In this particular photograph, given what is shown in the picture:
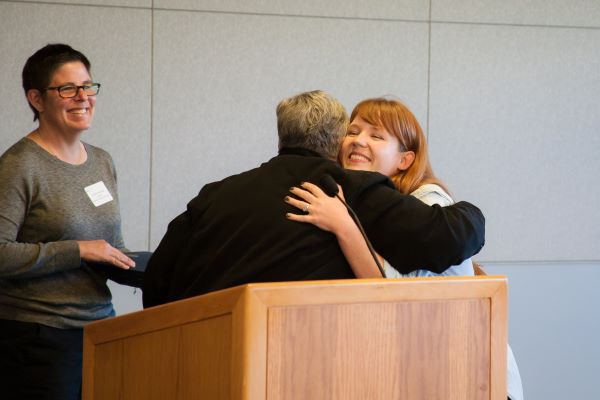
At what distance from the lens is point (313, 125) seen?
2.21 metres

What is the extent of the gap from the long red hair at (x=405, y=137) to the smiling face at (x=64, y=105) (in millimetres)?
852

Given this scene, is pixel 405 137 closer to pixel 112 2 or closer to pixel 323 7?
pixel 323 7

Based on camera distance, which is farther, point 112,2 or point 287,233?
point 112,2

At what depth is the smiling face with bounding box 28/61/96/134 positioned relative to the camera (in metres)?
2.75

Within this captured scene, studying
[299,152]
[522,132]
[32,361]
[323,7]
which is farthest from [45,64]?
[522,132]

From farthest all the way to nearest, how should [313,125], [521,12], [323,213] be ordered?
[521,12] < [313,125] < [323,213]

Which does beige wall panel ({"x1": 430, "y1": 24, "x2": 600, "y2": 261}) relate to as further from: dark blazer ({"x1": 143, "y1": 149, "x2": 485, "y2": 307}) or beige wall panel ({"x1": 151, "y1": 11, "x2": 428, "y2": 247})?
dark blazer ({"x1": 143, "y1": 149, "x2": 485, "y2": 307})

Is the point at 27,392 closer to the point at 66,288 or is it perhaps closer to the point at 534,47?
the point at 66,288

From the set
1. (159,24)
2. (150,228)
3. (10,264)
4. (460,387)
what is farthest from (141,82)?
(460,387)

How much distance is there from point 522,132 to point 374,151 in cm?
238

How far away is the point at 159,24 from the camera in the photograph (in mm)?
4445

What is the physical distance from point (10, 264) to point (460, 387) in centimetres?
139

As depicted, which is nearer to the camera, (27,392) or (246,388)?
(246,388)

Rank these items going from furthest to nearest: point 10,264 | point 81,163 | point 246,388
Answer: point 81,163 → point 10,264 → point 246,388
